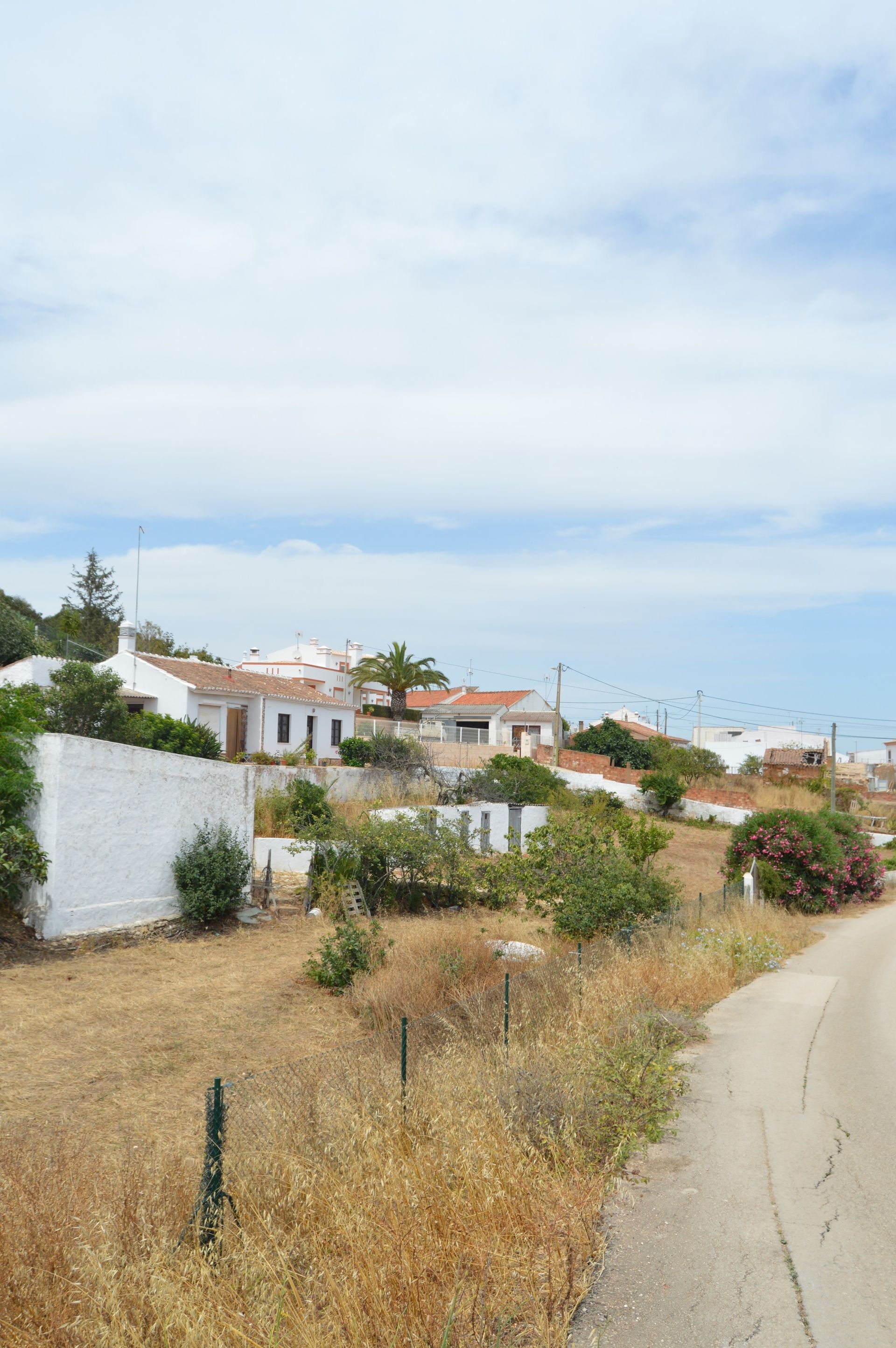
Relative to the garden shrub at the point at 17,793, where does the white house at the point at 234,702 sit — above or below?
above

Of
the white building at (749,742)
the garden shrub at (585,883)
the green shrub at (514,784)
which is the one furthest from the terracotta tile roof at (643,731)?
the garden shrub at (585,883)

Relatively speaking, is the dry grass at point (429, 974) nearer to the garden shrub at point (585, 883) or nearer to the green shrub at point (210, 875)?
the garden shrub at point (585, 883)

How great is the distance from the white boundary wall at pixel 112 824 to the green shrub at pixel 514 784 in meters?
13.6

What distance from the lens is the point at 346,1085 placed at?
6469mm

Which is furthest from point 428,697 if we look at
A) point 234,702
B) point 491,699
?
point 234,702

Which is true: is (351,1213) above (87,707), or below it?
below

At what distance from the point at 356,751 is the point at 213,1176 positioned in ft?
114

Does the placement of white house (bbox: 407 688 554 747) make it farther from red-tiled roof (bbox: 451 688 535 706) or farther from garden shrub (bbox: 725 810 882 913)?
garden shrub (bbox: 725 810 882 913)

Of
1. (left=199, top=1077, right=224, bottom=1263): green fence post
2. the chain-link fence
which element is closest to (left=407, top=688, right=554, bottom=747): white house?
the chain-link fence

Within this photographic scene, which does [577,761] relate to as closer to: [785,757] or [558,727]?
[558,727]

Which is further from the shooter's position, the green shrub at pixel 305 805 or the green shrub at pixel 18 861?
the green shrub at pixel 305 805

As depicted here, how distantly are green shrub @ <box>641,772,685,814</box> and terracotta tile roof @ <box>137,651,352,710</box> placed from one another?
1392cm

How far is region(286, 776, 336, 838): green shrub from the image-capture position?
2195 cm

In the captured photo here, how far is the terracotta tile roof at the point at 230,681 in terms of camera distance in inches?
1400
